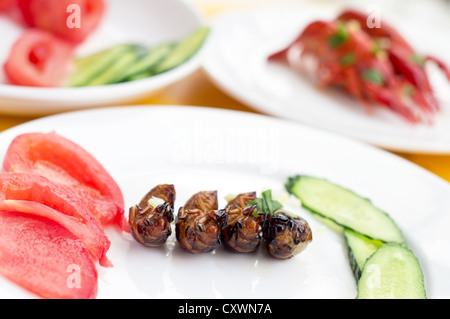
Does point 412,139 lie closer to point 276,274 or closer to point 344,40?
point 344,40

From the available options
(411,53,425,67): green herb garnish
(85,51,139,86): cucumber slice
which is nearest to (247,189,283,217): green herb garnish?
(85,51,139,86): cucumber slice

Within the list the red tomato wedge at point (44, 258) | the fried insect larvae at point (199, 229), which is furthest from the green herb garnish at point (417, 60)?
the red tomato wedge at point (44, 258)

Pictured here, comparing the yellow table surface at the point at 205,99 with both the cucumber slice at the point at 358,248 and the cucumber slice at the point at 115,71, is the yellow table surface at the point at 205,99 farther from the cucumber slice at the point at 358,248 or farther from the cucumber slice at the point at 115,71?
the cucumber slice at the point at 358,248

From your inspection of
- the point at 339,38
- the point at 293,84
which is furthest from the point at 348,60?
the point at 293,84

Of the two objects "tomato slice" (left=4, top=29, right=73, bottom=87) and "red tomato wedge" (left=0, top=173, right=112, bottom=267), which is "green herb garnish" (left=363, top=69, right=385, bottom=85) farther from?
"red tomato wedge" (left=0, top=173, right=112, bottom=267)

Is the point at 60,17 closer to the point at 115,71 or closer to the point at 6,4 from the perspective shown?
the point at 6,4

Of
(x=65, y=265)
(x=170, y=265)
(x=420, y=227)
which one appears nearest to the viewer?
(x=65, y=265)

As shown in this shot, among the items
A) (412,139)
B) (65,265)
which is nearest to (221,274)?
(65,265)
